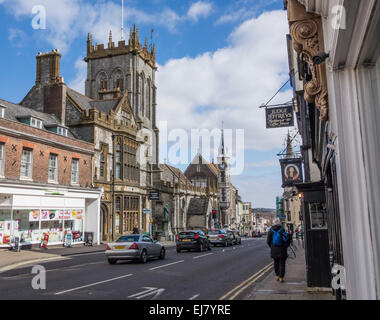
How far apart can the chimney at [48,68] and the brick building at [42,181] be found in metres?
4.96

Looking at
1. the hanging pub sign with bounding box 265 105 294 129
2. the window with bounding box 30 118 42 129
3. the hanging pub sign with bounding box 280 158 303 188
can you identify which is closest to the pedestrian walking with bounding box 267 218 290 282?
the hanging pub sign with bounding box 265 105 294 129

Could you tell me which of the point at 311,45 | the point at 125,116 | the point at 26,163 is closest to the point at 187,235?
the point at 26,163

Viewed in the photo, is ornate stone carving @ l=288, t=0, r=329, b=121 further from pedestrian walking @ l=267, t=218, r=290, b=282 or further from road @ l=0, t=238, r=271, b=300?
pedestrian walking @ l=267, t=218, r=290, b=282

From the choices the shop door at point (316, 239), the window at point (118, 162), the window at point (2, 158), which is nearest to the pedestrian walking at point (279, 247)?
the shop door at point (316, 239)

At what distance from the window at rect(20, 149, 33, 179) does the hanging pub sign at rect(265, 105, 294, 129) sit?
57.6 ft

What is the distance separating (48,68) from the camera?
111 ft

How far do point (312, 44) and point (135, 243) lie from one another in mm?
14226

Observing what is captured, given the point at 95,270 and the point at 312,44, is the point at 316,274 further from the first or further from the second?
the point at 95,270

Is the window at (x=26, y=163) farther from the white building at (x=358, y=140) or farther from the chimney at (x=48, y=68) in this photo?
the white building at (x=358, y=140)

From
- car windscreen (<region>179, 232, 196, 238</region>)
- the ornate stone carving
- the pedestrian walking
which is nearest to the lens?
the ornate stone carving

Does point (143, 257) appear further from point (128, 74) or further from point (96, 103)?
point (128, 74)

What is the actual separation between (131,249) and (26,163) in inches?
498

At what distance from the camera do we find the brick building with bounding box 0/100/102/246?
2206 cm

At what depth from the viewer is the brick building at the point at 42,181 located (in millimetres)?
22062
